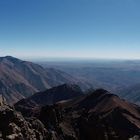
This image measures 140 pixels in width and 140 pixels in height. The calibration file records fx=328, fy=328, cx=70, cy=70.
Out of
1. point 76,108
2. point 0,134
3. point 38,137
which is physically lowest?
point 76,108

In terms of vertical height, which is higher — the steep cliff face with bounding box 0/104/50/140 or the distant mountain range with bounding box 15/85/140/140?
the steep cliff face with bounding box 0/104/50/140

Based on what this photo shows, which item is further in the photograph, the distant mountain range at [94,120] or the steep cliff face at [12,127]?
the distant mountain range at [94,120]

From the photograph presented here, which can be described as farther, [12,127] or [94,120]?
[94,120]

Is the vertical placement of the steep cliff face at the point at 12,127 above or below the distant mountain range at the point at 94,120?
above

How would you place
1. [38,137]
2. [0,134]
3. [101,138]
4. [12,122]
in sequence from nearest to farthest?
[0,134]
[12,122]
[38,137]
[101,138]

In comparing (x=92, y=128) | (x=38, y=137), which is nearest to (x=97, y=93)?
(x=92, y=128)

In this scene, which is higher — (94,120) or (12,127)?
(12,127)

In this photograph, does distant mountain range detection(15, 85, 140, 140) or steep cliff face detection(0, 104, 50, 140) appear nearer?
steep cliff face detection(0, 104, 50, 140)

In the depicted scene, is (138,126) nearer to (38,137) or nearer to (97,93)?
(97,93)

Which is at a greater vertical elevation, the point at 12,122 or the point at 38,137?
the point at 12,122

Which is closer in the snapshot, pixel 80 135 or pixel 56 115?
pixel 80 135

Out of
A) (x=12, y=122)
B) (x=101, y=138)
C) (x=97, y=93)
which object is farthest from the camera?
(x=97, y=93)
